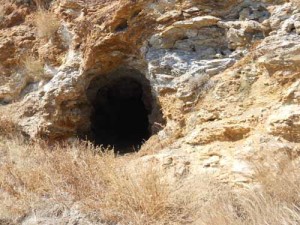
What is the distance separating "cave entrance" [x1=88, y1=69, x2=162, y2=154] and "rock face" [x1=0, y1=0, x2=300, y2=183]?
0.14 meters

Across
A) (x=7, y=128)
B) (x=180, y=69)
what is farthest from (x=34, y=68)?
(x=180, y=69)

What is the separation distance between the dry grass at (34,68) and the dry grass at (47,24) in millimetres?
492

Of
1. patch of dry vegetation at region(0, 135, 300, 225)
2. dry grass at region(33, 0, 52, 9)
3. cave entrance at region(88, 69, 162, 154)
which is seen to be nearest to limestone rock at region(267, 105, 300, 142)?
patch of dry vegetation at region(0, 135, 300, 225)

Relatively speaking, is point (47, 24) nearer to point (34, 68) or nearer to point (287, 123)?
point (34, 68)

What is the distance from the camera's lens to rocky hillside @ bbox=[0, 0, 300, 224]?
4.22m

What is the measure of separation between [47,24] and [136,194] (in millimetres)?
3989

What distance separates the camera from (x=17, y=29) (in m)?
6.85

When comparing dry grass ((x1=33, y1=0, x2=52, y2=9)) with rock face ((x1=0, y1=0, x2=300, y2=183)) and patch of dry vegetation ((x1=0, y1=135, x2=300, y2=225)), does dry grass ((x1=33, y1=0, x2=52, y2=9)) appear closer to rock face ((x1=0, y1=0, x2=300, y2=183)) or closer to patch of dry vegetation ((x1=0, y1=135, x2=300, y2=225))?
rock face ((x1=0, y1=0, x2=300, y2=183))

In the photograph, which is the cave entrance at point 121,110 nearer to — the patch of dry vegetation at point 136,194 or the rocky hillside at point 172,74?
the rocky hillside at point 172,74

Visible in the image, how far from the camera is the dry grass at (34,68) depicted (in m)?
6.30

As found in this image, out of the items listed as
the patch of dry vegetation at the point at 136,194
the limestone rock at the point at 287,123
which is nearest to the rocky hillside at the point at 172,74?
the limestone rock at the point at 287,123

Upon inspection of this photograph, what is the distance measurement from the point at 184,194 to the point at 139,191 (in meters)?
0.49

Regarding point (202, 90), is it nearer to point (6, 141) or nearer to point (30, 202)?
point (30, 202)

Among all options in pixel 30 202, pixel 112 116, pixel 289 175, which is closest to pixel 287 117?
pixel 289 175
